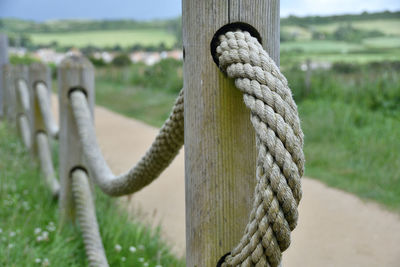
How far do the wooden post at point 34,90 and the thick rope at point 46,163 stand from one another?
9 centimetres

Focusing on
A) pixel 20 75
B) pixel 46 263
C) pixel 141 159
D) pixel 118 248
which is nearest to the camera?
pixel 141 159

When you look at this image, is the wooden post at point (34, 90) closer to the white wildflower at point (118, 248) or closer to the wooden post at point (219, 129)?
the white wildflower at point (118, 248)

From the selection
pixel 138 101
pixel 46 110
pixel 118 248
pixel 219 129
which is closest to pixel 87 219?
pixel 118 248

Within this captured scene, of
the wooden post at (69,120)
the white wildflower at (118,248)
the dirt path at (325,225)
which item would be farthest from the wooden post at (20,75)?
the white wildflower at (118,248)

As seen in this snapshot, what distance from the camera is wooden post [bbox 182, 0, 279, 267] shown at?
1174 mm

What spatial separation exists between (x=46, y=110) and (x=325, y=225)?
7.91ft

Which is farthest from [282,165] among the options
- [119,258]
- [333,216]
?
[333,216]

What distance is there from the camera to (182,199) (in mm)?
4867

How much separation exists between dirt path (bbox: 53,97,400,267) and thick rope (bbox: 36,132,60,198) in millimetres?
657

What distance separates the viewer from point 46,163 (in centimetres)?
402

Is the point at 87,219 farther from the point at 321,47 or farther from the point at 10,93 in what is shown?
the point at 321,47

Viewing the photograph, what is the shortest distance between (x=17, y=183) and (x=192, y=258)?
2816 millimetres

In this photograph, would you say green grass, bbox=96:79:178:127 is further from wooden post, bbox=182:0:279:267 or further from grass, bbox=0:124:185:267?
wooden post, bbox=182:0:279:267

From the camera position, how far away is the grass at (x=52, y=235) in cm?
248
